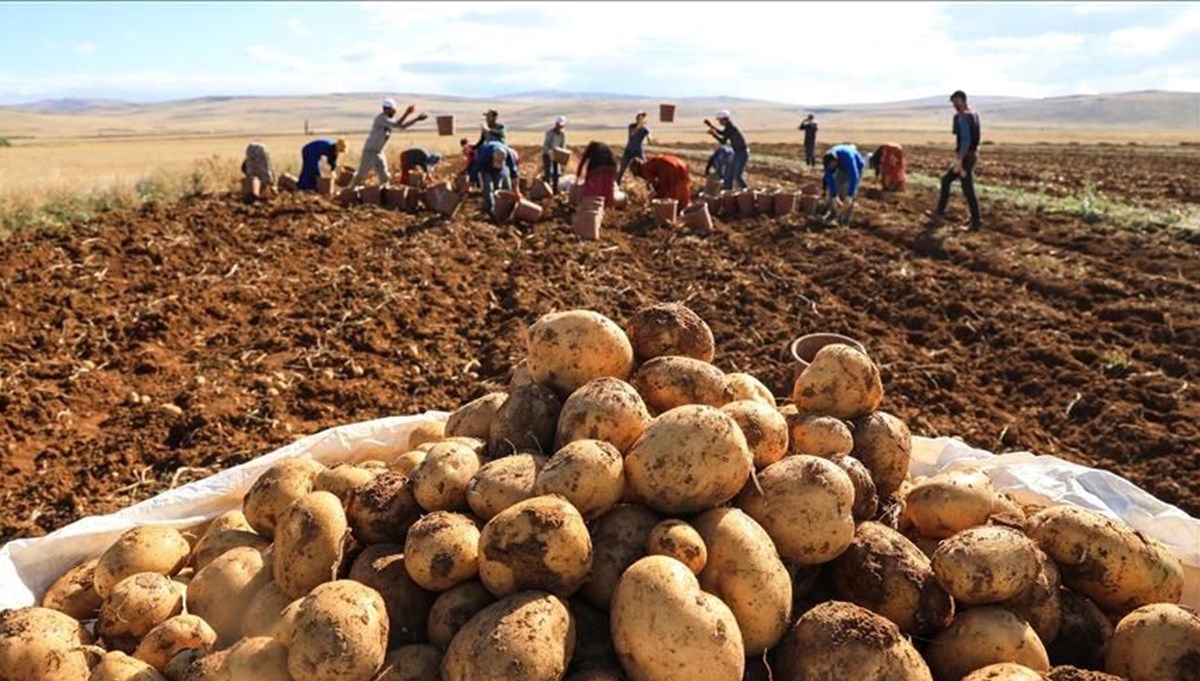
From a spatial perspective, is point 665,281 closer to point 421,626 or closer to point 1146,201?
point 421,626

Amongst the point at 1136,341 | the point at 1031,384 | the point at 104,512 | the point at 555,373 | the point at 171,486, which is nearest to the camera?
the point at 555,373

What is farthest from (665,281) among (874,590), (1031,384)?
(874,590)

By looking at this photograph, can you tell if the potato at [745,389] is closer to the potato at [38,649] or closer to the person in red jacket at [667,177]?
the potato at [38,649]

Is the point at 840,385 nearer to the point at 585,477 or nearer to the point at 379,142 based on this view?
the point at 585,477

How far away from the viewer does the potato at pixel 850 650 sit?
263 centimetres

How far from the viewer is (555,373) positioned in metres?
3.83

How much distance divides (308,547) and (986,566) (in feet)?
7.89

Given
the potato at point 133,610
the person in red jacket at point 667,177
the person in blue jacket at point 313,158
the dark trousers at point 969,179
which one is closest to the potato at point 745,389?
the potato at point 133,610

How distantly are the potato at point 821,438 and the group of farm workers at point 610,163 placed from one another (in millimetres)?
10935

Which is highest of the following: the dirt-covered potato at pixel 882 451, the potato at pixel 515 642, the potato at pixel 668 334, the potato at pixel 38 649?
the potato at pixel 668 334

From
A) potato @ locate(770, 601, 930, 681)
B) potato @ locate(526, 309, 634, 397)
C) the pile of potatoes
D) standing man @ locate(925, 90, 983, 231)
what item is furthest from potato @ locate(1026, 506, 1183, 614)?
standing man @ locate(925, 90, 983, 231)

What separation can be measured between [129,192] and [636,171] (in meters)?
9.24

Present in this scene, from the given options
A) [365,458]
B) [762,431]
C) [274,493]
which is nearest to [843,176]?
[365,458]

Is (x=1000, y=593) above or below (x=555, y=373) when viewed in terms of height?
below
